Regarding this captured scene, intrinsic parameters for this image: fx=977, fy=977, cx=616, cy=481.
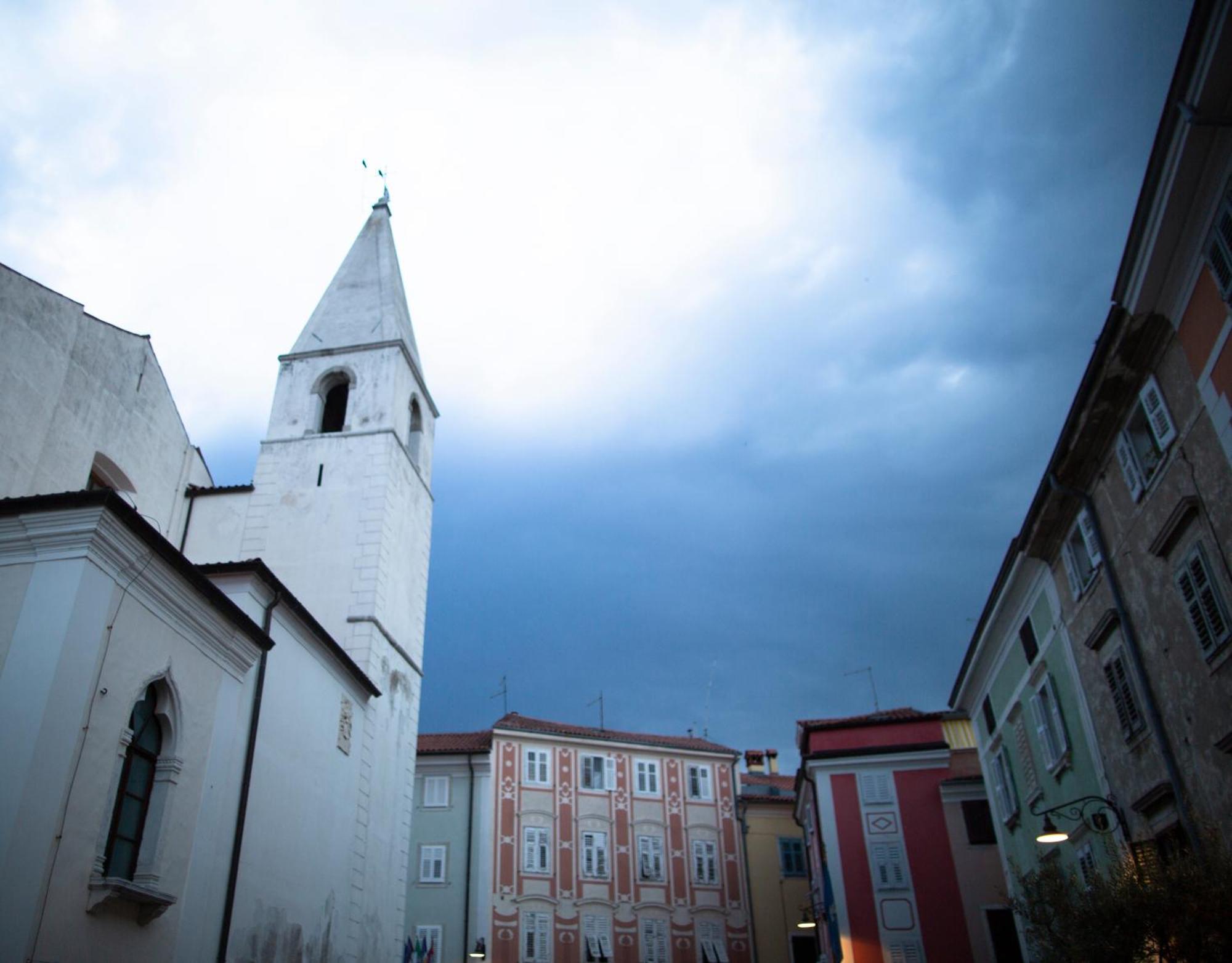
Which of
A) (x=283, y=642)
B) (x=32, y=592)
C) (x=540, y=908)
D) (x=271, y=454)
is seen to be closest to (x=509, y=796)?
(x=540, y=908)

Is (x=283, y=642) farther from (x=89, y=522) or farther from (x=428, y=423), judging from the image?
(x=428, y=423)

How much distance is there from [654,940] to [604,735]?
7.57 m

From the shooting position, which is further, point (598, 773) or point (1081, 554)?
point (598, 773)

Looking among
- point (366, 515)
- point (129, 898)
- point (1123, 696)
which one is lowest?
point (129, 898)

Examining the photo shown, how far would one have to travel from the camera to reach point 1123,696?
12.9m

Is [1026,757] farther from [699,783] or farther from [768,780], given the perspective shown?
[768,780]

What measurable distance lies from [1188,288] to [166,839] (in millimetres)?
13118

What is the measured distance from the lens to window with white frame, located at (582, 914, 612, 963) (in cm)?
3422

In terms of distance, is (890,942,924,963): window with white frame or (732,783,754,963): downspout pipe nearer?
(890,942,924,963): window with white frame

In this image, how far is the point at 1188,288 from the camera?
9797 millimetres

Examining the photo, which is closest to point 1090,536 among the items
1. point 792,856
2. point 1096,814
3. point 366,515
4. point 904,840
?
point 1096,814

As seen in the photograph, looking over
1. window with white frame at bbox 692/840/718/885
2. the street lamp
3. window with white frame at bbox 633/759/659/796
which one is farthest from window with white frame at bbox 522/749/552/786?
the street lamp

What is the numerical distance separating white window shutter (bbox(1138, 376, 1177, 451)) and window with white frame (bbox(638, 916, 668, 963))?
2984 cm

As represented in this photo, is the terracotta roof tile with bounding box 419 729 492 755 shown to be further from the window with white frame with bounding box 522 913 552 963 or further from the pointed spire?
the pointed spire
